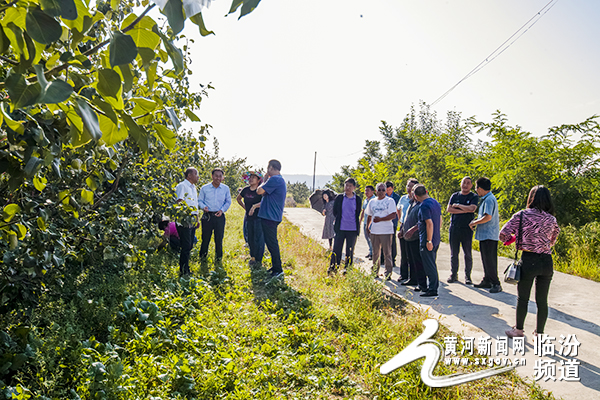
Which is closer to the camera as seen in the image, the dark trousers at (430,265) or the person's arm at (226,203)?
the dark trousers at (430,265)

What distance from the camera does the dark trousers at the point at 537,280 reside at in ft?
14.1

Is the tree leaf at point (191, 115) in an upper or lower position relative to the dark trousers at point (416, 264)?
upper

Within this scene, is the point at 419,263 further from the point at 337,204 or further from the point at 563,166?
the point at 563,166

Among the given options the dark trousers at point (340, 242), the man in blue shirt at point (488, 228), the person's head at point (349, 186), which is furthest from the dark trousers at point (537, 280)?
the person's head at point (349, 186)

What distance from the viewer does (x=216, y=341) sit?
4137 mm

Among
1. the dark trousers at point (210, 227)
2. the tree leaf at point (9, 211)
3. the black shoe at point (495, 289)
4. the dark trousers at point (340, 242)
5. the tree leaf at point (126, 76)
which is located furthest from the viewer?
the dark trousers at point (340, 242)

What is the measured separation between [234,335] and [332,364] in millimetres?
1261

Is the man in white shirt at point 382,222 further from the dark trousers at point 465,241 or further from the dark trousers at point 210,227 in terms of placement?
the dark trousers at point 210,227

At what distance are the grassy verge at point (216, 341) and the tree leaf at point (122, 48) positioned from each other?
10.1 feet

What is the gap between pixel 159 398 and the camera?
3.01 m

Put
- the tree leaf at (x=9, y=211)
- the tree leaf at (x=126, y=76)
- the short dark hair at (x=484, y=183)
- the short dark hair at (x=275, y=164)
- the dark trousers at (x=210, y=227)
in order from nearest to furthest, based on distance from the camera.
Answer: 1. the tree leaf at (x=126, y=76)
2. the tree leaf at (x=9, y=211)
3. the short dark hair at (x=484, y=183)
4. the short dark hair at (x=275, y=164)
5. the dark trousers at (x=210, y=227)

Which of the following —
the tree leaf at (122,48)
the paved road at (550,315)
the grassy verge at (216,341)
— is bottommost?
the grassy verge at (216,341)

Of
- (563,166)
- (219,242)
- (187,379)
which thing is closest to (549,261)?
(187,379)

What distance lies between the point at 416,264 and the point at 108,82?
6.58m
